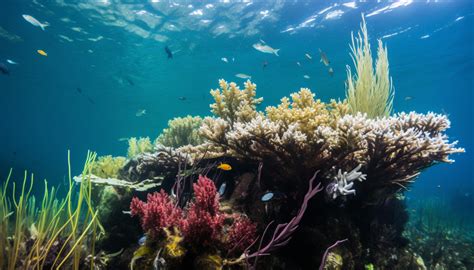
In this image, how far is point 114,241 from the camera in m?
4.75

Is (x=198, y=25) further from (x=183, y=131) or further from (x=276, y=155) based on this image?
(x=276, y=155)

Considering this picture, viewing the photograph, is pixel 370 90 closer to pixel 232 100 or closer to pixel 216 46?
pixel 232 100

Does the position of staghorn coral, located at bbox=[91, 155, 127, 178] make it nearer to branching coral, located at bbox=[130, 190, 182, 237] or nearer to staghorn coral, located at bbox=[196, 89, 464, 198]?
staghorn coral, located at bbox=[196, 89, 464, 198]

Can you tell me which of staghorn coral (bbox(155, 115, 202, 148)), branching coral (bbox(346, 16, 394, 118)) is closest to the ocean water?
branching coral (bbox(346, 16, 394, 118))

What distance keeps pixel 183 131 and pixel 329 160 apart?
185 inches

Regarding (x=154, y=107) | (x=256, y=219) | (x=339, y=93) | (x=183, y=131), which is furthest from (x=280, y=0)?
(x=154, y=107)

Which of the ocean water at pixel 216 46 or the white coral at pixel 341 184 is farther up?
the ocean water at pixel 216 46

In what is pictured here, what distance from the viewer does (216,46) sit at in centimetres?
2466

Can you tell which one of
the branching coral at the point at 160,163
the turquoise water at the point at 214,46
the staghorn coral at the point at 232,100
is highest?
the turquoise water at the point at 214,46

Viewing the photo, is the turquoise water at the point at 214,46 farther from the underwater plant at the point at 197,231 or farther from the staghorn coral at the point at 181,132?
the underwater plant at the point at 197,231

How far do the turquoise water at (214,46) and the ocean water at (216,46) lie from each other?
0.10 meters

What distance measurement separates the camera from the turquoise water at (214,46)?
1866cm

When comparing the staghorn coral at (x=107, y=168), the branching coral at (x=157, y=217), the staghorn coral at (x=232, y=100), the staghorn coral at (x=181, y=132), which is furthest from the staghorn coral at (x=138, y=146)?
the branching coral at (x=157, y=217)

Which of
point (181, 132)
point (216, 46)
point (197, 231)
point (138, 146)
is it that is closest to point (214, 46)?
point (216, 46)
